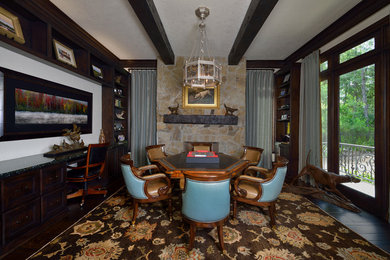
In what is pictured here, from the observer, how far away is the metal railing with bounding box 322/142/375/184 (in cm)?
255

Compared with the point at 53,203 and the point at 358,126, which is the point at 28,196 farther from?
the point at 358,126

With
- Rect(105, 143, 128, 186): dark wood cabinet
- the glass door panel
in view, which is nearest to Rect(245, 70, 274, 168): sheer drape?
the glass door panel

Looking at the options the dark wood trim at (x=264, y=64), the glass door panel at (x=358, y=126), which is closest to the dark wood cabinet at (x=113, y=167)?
the dark wood trim at (x=264, y=64)

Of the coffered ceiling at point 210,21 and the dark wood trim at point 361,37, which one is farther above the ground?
the coffered ceiling at point 210,21

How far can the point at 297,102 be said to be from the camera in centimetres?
382

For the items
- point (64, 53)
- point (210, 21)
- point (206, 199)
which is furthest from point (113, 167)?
point (210, 21)

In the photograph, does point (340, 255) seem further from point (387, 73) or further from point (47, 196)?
point (47, 196)

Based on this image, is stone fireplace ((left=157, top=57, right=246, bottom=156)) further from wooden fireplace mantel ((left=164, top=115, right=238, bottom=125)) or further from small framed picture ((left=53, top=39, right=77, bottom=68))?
small framed picture ((left=53, top=39, right=77, bottom=68))

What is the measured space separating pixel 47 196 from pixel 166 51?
10.3ft

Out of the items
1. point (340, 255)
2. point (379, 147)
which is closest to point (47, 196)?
point (340, 255)

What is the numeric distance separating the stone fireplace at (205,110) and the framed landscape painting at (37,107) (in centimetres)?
188

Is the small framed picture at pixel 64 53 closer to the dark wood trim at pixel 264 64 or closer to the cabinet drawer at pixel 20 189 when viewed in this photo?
the cabinet drawer at pixel 20 189

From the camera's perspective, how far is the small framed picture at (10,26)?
1693 millimetres

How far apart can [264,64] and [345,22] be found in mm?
1932
